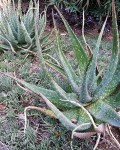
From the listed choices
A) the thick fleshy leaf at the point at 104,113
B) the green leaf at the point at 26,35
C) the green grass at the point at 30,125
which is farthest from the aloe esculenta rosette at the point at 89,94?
the green leaf at the point at 26,35

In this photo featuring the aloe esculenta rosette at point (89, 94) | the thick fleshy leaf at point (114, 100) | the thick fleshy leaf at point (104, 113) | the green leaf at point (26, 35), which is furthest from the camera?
the green leaf at point (26, 35)

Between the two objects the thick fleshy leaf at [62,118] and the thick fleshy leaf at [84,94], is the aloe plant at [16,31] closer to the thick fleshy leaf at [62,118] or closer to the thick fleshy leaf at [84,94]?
the thick fleshy leaf at [84,94]

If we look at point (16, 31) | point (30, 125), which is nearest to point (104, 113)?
point (30, 125)

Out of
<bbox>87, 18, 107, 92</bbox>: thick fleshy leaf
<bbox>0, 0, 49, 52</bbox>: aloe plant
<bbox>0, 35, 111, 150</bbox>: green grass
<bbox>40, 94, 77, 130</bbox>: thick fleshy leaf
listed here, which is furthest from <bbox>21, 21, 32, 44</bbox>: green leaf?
<bbox>40, 94, 77, 130</bbox>: thick fleshy leaf

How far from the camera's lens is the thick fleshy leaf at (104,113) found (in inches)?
74.5

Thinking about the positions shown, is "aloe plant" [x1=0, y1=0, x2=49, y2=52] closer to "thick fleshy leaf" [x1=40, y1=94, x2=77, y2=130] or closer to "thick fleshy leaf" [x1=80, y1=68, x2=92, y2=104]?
"thick fleshy leaf" [x1=80, y1=68, x2=92, y2=104]

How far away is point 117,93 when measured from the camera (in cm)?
218

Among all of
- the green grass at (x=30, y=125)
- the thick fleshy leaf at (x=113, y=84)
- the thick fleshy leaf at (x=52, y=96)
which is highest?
the thick fleshy leaf at (x=113, y=84)

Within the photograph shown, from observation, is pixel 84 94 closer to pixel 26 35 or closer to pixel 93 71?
pixel 93 71

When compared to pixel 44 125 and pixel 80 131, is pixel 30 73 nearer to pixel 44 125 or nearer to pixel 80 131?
pixel 44 125

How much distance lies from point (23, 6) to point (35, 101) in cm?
281

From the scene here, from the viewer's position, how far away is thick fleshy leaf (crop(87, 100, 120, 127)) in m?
1.89

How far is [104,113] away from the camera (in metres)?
2.01

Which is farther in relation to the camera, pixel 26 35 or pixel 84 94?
pixel 26 35
